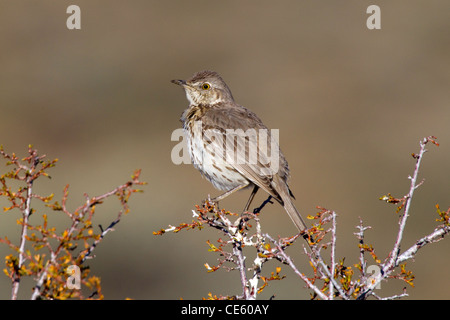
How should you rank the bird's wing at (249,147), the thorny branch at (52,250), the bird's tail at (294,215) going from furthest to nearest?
1. the bird's wing at (249,147)
2. the bird's tail at (294,215)
3. the thorny branch at (52,250)

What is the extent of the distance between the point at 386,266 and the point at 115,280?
1386 centimetres

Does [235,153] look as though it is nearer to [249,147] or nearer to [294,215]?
[249,147]

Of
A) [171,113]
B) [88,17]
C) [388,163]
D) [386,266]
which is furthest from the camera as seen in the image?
[88,17]

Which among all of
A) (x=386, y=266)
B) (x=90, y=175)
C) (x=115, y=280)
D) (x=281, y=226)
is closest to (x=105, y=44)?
(x=90, y=175)

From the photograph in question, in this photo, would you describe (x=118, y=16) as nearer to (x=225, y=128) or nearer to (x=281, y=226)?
(x=281, y=226)

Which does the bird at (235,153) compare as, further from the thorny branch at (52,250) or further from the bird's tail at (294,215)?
the thorny branch at (52,250)

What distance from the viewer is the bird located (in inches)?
318

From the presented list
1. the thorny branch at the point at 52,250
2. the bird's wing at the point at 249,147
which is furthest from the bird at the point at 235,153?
the thorny branch at the point at 52,250

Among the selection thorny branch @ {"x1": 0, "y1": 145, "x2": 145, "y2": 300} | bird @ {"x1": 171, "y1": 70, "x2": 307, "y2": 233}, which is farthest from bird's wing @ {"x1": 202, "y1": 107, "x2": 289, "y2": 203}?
thorny branch @ {"x1": 0, "y1": 145, "x2": 145, "y2": 300}

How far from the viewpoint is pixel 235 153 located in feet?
27.1

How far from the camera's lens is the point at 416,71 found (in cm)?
3159

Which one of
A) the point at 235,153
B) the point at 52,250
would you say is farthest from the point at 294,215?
the point at 52,250

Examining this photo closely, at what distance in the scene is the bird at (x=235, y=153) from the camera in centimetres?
809

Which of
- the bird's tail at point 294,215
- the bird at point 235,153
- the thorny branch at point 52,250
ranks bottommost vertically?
the thorny branch at point 52,250
